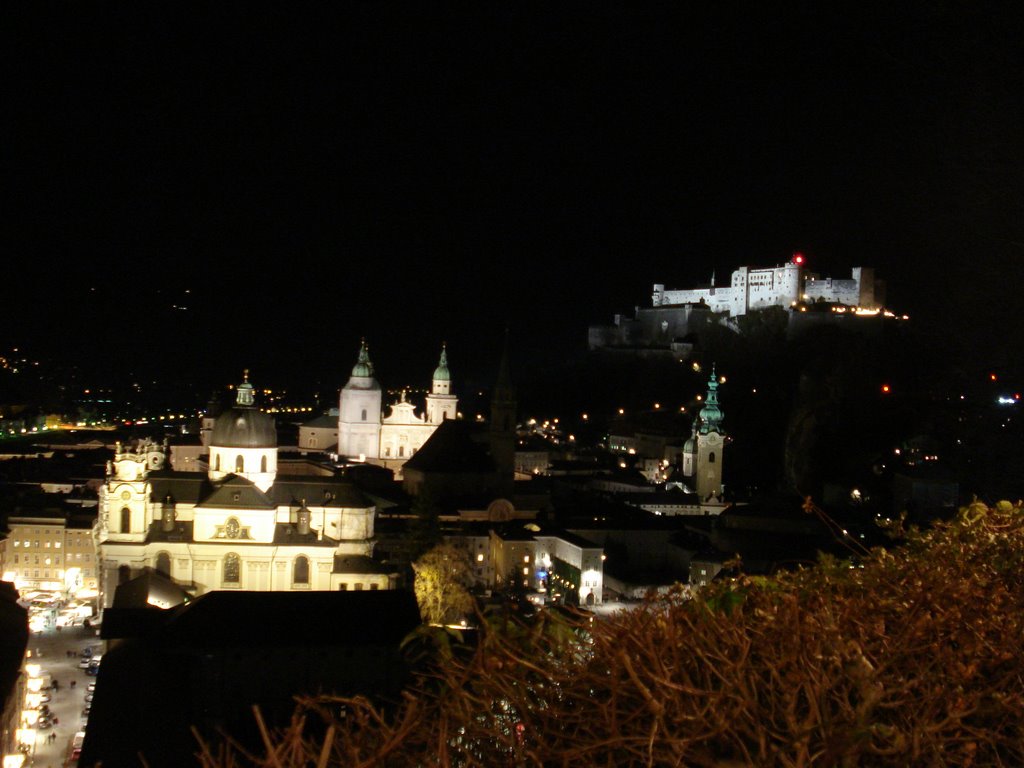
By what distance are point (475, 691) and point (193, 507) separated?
2278 cm

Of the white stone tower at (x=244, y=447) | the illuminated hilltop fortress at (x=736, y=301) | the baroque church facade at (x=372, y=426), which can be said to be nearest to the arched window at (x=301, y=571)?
the white stone tower at (x=244, y=447)

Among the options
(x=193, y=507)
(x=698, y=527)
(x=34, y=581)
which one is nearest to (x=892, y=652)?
(x=193, y=507)

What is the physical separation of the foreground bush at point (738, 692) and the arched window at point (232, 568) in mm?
21651

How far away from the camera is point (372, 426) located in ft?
141

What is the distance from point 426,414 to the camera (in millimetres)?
45562

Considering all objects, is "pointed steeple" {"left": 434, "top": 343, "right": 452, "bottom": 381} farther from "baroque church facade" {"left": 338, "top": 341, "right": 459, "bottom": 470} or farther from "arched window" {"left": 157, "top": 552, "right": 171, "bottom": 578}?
"arched window" {"left": 157, "top": 552, "right": 171, "bottom": 578}

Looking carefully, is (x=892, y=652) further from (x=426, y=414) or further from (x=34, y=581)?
(x=426, y=414)

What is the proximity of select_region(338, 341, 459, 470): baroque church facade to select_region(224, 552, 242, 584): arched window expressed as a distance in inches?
708

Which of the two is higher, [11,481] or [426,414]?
[426,414]

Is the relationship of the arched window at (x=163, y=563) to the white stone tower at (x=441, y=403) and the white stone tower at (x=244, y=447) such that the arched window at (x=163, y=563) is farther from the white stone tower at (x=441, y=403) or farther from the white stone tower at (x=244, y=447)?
the white stone tower at (x=441, y=403)

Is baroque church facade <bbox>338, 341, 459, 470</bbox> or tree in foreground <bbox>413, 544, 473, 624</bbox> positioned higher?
baroque church facade <bbox>338, 341, 459, 470</bbox>

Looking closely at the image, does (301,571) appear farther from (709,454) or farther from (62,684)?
(709,454)

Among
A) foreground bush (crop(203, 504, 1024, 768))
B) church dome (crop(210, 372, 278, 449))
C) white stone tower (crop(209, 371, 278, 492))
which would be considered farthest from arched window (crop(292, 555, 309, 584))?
foreground bush (crop(203, 504, 1024, 768))

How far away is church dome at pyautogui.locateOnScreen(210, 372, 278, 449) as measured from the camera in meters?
26.4
